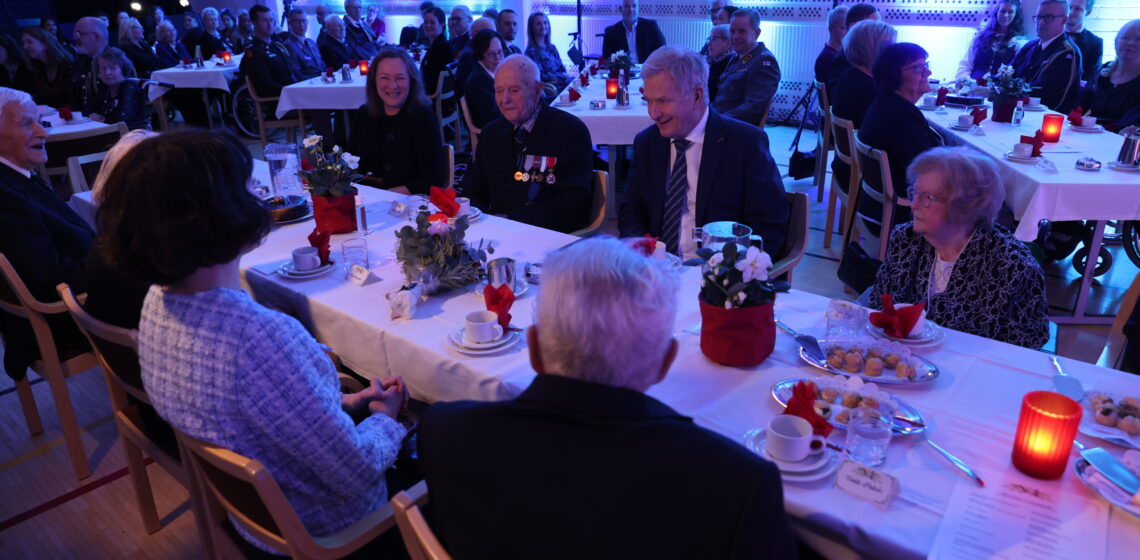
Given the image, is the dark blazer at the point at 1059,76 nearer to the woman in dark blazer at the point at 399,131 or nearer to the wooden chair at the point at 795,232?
the wooden chair at the point at 795,232

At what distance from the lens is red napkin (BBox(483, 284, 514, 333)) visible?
1.90 m

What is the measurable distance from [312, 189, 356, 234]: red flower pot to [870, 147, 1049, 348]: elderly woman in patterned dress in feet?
6.58

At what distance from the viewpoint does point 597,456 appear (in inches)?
38.1

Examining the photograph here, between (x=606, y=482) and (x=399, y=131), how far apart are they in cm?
323

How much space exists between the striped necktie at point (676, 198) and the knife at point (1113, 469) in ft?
5.88

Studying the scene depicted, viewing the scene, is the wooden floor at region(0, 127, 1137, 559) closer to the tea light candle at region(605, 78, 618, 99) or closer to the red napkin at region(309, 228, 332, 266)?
the red napkin at region(309, 228, 332, 266)

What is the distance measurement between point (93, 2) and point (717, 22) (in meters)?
12.6

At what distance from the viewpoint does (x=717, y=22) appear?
8.05m

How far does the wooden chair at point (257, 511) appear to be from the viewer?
1272mm

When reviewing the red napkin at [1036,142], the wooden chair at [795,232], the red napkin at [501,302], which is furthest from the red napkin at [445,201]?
the red napkin at [1036,142]

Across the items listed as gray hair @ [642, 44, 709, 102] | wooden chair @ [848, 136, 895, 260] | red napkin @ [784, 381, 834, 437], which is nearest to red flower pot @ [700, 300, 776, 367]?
red napkin @ [784, 381, 834, 437]

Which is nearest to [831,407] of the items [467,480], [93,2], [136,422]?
[467,480]

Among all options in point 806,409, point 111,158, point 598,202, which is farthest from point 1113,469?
point 111,158

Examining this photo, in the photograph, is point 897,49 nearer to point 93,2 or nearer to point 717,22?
point 717,22
